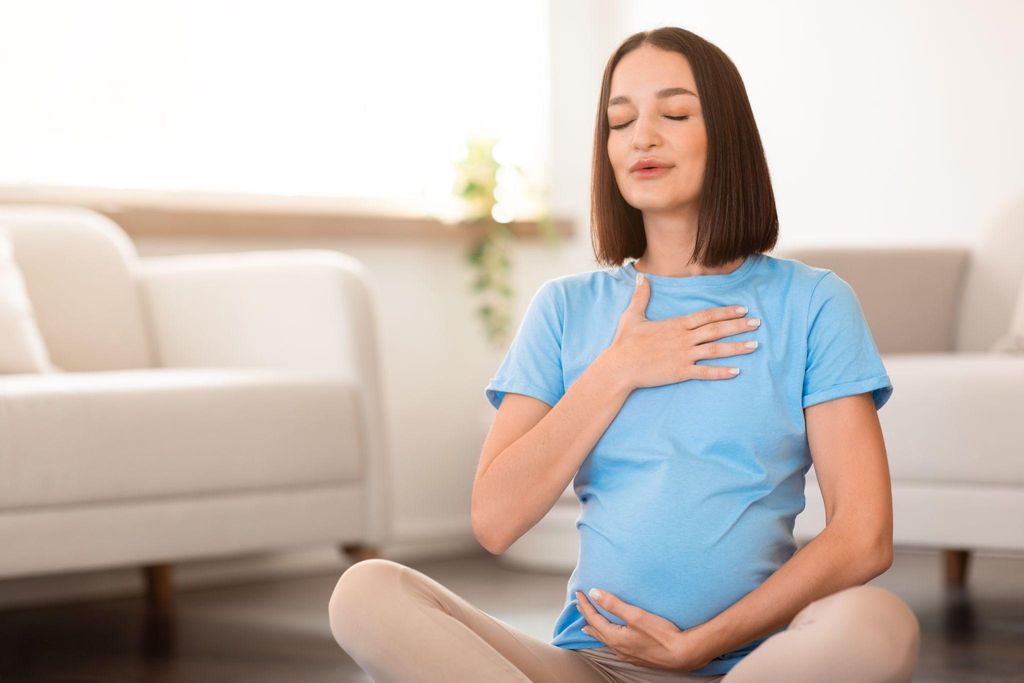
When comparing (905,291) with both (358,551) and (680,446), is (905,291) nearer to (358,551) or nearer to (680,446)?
(358,551)

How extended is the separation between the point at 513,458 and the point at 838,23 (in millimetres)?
2852

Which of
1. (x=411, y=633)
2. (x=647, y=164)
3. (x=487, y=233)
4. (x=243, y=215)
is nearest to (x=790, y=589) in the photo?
(x=411, y=633)

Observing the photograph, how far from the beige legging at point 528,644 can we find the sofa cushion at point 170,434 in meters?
1.07

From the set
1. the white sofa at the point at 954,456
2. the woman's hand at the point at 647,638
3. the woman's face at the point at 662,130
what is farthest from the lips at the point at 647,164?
the white sofa at the point at 954,456

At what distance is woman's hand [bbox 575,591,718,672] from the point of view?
1.22 meters

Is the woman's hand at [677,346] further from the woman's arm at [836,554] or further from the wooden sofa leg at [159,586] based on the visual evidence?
the wooden sofa leg at [159,586]

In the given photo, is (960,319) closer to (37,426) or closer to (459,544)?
(459,544)

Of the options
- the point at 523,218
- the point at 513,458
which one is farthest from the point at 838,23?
the point at 513,458

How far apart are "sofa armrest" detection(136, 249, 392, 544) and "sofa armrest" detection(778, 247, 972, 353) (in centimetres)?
107

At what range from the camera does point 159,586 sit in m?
2.91

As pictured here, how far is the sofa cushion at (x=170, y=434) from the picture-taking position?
84.4 inches

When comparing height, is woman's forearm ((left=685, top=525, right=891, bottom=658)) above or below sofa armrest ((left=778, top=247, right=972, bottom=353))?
above

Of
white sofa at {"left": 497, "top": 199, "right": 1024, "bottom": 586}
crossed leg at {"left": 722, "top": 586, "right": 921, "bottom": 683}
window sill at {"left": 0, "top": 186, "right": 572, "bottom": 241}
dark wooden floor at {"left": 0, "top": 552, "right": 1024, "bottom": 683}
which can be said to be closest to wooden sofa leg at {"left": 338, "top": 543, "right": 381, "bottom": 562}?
dark wooden floor at {"left": 0, "top": 552, "right": 1024, "bottom": 683}

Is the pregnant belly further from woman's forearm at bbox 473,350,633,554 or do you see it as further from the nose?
the nose
